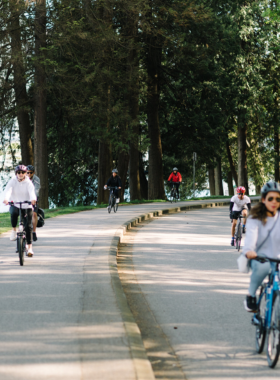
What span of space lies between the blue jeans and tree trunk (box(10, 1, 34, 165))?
2090 centimetres

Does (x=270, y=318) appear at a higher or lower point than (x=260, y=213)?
lower

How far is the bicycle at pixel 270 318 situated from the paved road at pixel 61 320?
1.29m

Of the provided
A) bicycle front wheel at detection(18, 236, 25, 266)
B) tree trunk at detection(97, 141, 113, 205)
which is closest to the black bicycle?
bicycle front wheel at detection(18, 236, 25, 266)

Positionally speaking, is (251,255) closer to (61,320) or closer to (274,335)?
(274,335)

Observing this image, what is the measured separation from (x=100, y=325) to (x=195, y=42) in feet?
90.0

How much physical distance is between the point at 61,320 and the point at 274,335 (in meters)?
2.24

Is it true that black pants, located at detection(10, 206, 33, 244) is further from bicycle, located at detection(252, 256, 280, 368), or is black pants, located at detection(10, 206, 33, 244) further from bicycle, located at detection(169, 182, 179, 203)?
bicycle, located at detection(169, 182, 179, 203)

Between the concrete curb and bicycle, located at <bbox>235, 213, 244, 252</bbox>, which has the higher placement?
bicycle, located at <bbox>235, 213, 244, 252</bbox>

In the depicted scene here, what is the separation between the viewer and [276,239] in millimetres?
5094

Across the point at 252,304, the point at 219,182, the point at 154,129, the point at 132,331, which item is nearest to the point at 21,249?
the point at 132,331

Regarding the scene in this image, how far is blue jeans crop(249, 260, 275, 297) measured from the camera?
16.7 feet

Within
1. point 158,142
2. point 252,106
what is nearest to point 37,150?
point 158,142

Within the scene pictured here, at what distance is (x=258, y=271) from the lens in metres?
5.12

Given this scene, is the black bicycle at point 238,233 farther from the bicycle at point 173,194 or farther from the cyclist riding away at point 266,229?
the bicycle at point 173,194
